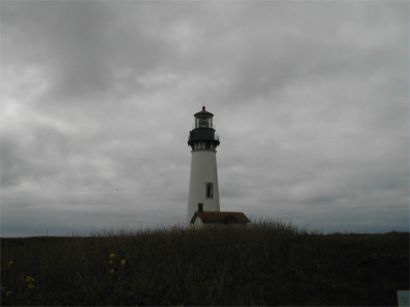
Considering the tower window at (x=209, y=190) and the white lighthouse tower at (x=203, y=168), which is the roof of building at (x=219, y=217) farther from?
the tower window at (x=209, y=190)

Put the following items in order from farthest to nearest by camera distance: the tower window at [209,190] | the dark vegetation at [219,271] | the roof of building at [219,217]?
the tower window at [209,190]
the roof of building at [219,217]
the dark vegetation at [219,271]

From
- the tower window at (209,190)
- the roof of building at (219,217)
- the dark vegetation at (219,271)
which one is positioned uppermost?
the tower window at (209,190)

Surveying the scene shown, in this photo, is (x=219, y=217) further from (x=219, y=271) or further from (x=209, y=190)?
(x=219, y=271)

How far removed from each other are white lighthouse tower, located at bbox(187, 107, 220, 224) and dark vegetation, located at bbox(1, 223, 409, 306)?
15.0 m

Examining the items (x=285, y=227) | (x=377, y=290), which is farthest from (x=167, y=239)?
(x=377, y=290)

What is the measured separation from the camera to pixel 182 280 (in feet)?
25.8

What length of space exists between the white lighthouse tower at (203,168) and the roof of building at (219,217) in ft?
3.91

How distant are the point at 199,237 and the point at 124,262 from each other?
2577mm

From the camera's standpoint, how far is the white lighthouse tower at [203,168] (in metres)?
25.7

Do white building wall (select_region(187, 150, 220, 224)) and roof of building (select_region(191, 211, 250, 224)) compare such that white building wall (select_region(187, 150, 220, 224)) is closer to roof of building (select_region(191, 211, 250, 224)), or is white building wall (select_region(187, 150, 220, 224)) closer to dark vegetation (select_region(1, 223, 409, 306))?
roof of building (select_region(191, 211, 250, 224))

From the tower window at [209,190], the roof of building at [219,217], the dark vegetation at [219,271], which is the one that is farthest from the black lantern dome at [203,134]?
the dark vegetation at [219,271]

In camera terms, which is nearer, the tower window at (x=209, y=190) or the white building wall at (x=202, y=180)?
the white building wall at (x=202, y=180)

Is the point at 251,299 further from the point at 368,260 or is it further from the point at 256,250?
the point at 368,260

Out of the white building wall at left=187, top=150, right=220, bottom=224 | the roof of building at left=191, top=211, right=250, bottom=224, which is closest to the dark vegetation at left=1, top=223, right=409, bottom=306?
the roof of building at left=191, top=211, right=250, bottom=224
